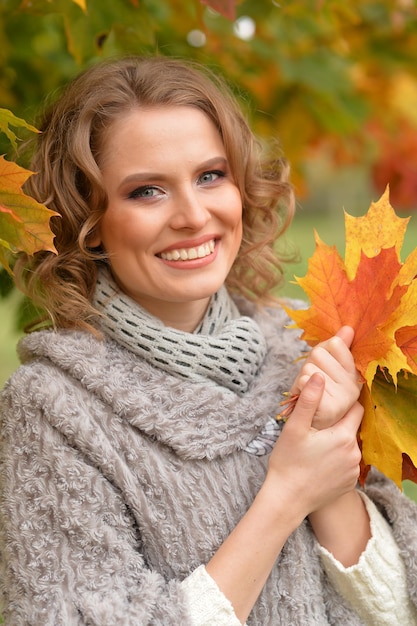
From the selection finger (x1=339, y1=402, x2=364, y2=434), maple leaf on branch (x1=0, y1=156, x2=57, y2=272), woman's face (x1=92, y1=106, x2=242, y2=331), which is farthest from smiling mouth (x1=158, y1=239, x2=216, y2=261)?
finger (x1=339, y1=402, x2=364, y2=434)

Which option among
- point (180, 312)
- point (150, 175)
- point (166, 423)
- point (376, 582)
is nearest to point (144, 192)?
point (150, 175)

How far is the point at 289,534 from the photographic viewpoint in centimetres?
146

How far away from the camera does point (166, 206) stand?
152 cm

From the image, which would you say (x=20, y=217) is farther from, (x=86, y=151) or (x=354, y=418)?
(x=354, y=418)

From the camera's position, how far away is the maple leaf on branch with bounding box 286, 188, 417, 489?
55.8 inches

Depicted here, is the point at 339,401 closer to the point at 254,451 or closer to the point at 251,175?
the point at 254,451

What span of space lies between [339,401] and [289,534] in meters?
0.24

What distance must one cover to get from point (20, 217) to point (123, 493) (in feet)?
1.61

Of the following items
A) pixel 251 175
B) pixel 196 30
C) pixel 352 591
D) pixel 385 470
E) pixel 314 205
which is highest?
pixel 314 205

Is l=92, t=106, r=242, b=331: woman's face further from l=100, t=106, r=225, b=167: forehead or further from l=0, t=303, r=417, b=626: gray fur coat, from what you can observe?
l=0, t=303, r=417, b=626: gray fur coat

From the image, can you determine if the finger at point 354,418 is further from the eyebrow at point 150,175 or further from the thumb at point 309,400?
the eyebrow at point 150,175

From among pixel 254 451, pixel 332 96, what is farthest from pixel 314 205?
pixel 254 451

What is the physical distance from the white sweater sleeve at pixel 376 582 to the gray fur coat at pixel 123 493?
2 centimetres

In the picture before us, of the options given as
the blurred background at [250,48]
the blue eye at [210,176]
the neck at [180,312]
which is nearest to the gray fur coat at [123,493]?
the neck at [180,312]
